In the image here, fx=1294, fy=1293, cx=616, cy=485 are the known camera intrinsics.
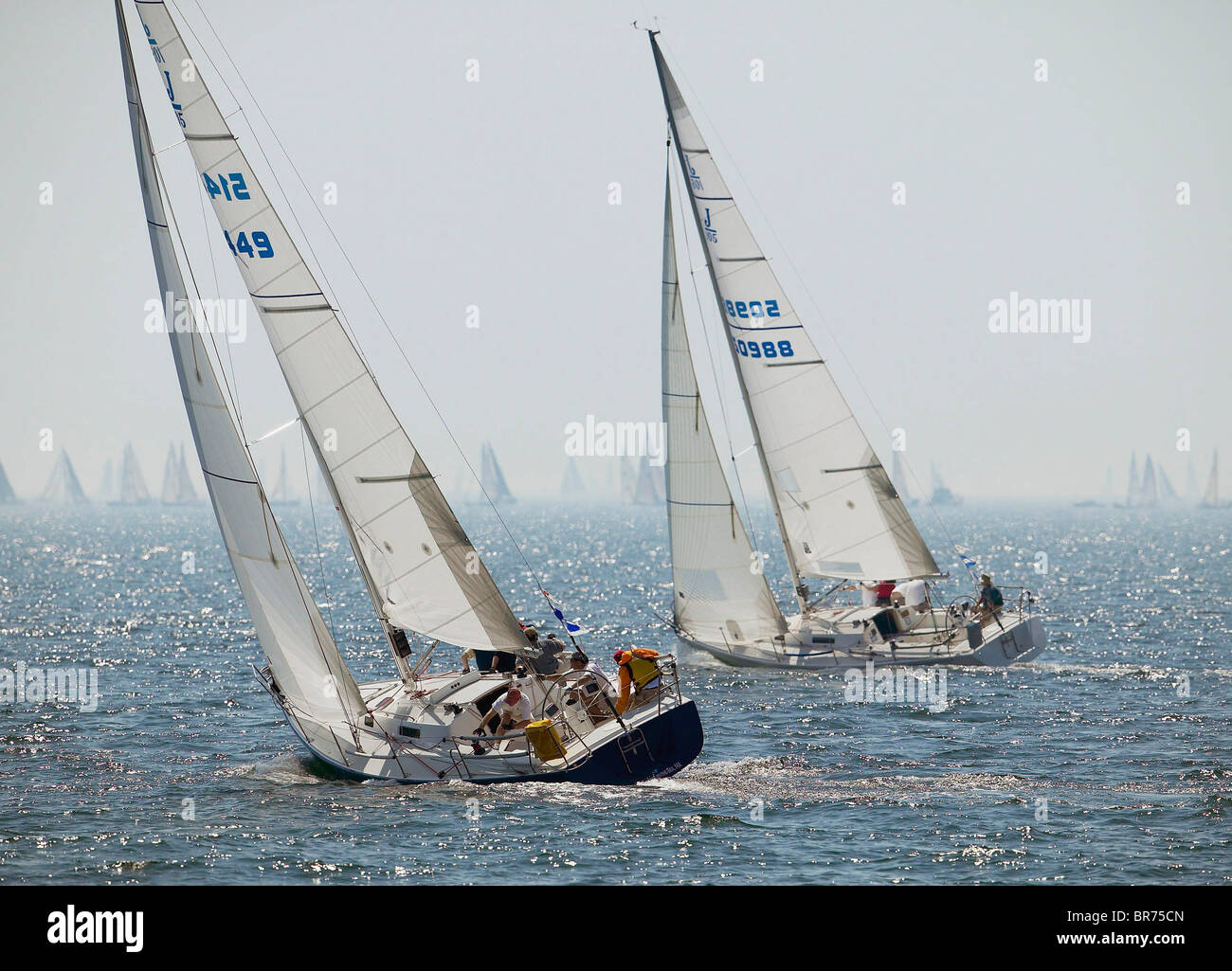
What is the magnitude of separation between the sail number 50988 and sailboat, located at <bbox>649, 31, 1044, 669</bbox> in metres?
0.02

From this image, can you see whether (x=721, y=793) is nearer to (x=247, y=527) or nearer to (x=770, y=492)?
(x=247, y=527)

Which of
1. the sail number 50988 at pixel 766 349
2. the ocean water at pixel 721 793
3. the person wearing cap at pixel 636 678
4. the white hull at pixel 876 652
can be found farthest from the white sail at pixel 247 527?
the sail number 50988 at pixel 766 349

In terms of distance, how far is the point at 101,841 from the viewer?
53.8ft

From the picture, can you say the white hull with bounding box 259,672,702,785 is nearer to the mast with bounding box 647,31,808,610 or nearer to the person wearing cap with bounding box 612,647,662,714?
the person wearing cap with bounding box 612,647,662,714

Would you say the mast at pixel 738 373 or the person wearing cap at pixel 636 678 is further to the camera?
the mast at pixel 738 373

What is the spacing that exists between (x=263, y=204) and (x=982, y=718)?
15481 millimetres

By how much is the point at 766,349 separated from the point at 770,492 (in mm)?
3356

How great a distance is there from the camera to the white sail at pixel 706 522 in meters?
29.3

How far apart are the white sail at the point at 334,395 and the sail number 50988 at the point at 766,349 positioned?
12.5 m

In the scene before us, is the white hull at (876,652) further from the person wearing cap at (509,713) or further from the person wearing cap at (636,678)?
the person wearing cap at (509,713)

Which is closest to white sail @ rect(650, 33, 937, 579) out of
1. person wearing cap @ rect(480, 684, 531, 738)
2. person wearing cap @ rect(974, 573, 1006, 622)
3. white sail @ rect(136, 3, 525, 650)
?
person wearing cap @ rect(974, 573, 1006, 622)

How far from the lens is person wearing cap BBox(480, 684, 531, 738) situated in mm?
18750
